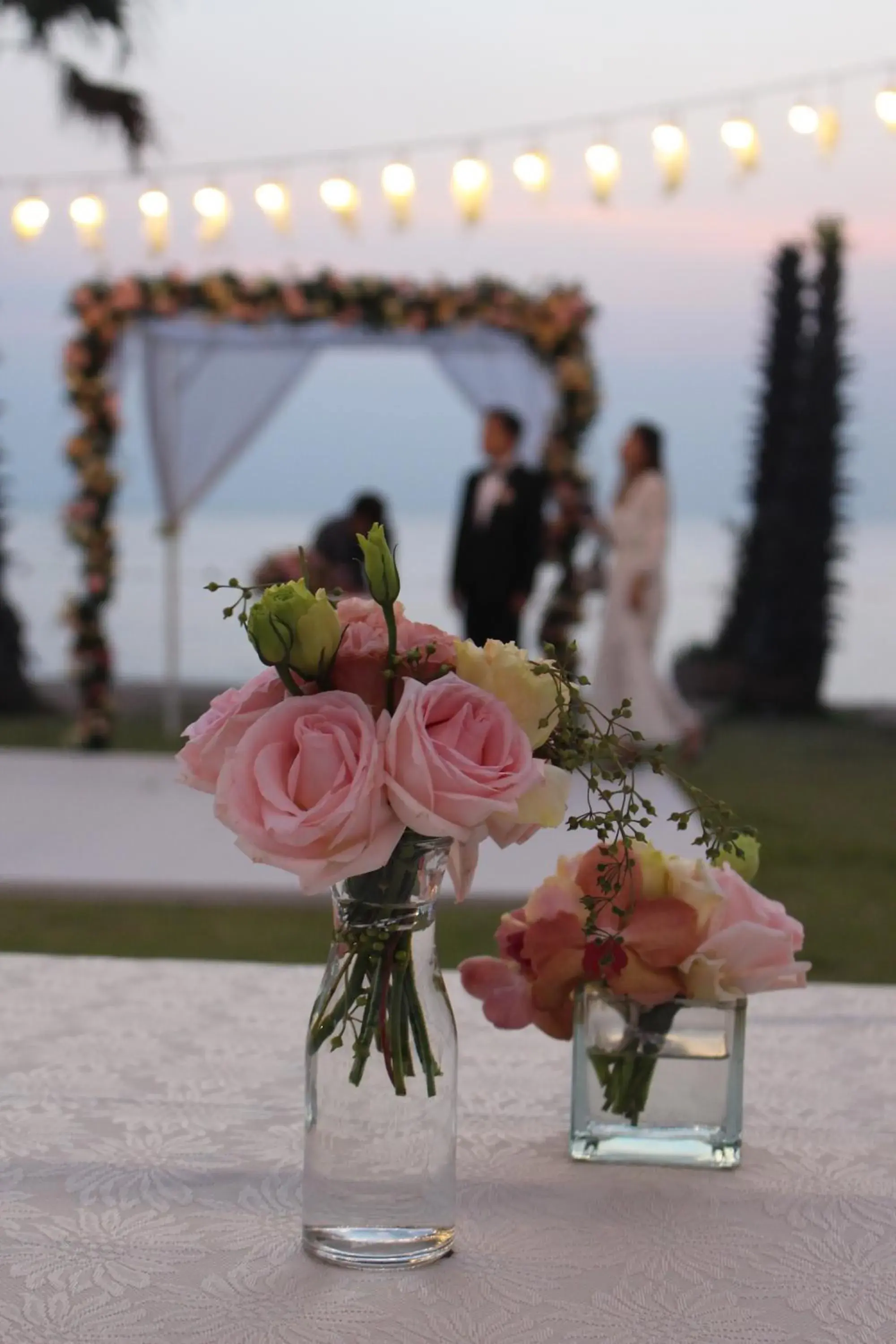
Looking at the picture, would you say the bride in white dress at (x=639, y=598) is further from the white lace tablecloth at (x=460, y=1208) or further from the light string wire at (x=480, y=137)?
the white lace tablecloth at (x=460, y=1208)

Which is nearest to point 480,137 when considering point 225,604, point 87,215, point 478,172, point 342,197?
→ point 478,172

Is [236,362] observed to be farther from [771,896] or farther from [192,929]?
[771,896]

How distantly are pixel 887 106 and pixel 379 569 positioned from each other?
566cm

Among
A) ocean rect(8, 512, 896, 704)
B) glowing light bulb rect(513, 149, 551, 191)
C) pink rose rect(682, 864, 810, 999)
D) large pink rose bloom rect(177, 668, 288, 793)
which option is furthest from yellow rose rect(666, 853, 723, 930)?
glowing light bulb rect(513, 149, 551, 191)

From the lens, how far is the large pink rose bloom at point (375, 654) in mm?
1009

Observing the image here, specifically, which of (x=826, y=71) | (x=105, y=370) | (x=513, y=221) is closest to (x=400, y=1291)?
(x=826, y=71)

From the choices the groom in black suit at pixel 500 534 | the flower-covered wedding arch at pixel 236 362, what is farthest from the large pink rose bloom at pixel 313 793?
the flower-covered wedding arch at pixel 236 362

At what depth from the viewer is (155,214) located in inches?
316

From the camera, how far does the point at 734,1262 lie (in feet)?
3.54

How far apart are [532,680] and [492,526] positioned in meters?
6.89

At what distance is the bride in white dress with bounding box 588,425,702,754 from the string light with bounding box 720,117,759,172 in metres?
1.89

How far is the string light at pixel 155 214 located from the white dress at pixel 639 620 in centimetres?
265

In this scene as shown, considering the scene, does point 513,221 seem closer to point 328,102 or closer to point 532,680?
point 328,102

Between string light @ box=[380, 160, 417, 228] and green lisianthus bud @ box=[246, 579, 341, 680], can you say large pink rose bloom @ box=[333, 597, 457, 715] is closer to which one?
green lisianthus bud @ box=[246, 579, 341, 680]
